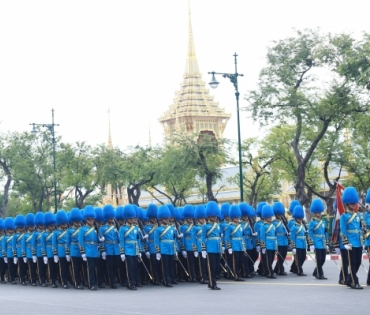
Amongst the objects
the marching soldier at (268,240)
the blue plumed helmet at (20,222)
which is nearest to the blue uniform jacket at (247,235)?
the marching soldier at (268,240)

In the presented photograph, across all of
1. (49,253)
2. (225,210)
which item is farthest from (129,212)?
(49,253)

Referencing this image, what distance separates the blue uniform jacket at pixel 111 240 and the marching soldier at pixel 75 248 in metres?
0.81

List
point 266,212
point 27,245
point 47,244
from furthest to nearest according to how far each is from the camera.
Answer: point 27,245
point 47,244
point 266,212

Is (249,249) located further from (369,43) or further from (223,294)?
(369,43)

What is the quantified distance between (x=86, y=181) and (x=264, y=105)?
16.6 meters

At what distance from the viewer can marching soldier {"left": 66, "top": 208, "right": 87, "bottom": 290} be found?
18.2 meters

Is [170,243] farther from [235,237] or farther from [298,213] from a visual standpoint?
[298,213]

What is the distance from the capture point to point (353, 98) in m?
28.5

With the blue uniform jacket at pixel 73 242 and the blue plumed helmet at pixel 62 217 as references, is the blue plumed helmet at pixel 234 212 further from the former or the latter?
the blue plumed helmet at pixel 62 217

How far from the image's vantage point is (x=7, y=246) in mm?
21531

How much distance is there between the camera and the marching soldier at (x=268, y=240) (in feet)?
59.9

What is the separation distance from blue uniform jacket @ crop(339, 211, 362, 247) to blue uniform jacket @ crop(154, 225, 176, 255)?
4.15 meters

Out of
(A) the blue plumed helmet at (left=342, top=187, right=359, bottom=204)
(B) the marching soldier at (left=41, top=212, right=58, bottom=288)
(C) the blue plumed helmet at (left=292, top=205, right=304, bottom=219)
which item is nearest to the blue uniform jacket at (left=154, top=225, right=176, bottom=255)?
(C) the blue plumed helmet at (left=292, top=205, right=304, bottom=219)

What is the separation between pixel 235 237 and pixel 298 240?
1574mm
